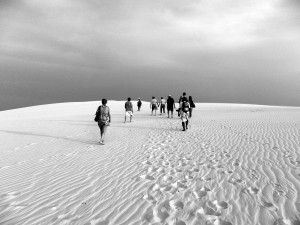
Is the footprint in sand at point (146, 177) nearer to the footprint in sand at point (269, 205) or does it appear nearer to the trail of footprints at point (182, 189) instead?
the trail of footprints at point (182, 189)

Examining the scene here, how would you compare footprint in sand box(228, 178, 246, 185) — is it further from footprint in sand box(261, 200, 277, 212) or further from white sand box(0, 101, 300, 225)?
footprint in sand box(261, 200, 277, 212)

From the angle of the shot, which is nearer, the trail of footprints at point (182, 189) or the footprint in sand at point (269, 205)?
the trail of footprints at point (182, 189)

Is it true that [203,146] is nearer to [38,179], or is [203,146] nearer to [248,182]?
[248,182]

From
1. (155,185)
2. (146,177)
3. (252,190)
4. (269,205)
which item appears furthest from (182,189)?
(269,205)

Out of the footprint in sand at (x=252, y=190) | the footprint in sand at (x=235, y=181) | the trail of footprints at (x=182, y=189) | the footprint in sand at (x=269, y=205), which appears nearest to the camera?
the trail of footprints at (x=182, y=189)

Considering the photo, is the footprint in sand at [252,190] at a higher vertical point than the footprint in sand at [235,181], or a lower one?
lower

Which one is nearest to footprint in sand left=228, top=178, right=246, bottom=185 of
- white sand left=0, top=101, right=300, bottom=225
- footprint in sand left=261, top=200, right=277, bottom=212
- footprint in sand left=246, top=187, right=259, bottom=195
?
white sand left=0, top=101, right=300, bottom=225

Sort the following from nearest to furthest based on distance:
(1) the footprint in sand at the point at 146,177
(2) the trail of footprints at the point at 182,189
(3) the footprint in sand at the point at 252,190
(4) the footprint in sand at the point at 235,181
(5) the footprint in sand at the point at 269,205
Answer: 1. (2) the trail of footprints at the point at 182,189
2. (5) the footprint in sand at the point at 269,205
3. (3) the footprint in sand at the point at 252,190
4. (4) the footprint in sand at the point at 235,181
5. (1) the footprint in sand at the point at 146,177

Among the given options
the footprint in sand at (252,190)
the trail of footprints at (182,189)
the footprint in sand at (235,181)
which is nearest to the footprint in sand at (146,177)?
the trail of footprints at (182,189)

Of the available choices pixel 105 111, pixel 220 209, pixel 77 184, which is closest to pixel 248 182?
pixel 220 209

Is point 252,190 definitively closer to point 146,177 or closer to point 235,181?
point 235,181

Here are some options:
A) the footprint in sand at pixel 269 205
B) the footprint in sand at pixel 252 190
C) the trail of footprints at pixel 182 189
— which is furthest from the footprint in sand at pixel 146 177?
the footprint in sand at pixel 269 205

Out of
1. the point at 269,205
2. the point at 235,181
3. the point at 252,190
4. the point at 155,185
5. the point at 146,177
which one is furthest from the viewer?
the point at 146,177

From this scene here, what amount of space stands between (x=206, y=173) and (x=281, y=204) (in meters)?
1.94
